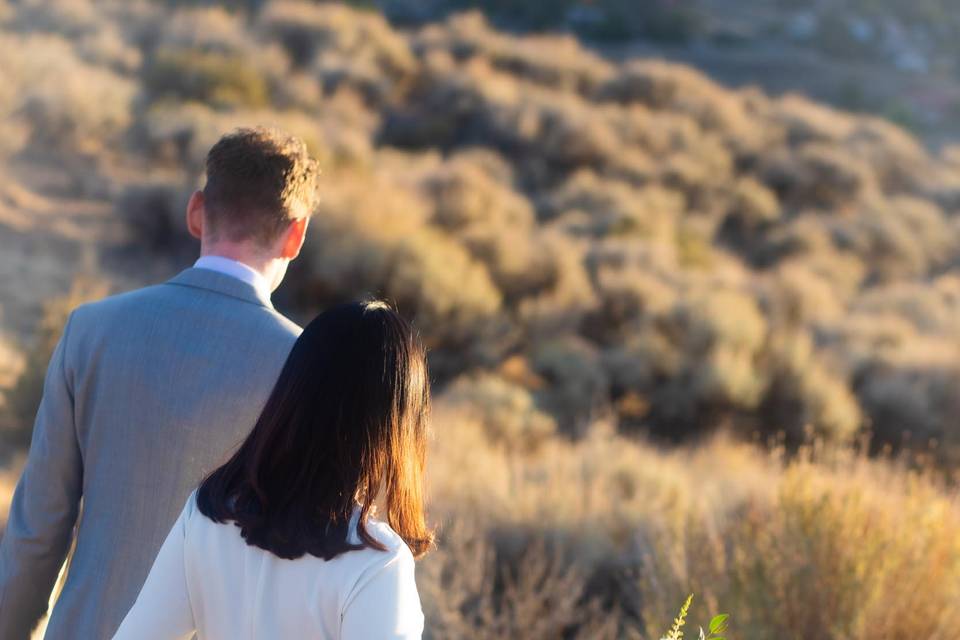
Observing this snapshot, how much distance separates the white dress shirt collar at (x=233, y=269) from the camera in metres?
2.36

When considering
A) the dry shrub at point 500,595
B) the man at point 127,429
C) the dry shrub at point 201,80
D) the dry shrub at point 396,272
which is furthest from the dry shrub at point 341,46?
the man at point 127,429

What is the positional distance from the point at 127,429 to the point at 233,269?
0.40 m

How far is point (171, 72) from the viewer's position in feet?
66.0

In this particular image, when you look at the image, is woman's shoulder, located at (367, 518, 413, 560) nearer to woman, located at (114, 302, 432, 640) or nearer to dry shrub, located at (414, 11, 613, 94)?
woman, located at (114, 302, 432, 640)

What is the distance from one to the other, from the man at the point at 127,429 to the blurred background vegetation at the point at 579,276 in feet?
5.85

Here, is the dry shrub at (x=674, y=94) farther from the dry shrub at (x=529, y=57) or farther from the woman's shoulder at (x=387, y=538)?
the woman's shoulder at (x=387, y=538)

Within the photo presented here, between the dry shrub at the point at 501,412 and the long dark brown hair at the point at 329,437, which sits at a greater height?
the long dark brown hair at the point at 329,437

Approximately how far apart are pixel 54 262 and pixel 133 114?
6.90 meters

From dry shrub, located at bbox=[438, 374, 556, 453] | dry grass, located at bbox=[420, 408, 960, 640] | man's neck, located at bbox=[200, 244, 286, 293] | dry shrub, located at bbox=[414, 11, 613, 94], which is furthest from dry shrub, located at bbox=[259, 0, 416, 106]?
man's neck, located at bbox=[200, 244, 286, 293]

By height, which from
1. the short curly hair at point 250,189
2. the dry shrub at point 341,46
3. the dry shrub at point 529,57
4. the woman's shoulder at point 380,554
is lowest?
the woman's shoulder at point 380,554

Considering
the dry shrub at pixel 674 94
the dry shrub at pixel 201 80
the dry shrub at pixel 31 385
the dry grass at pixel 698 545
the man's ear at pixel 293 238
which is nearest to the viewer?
the man's ear at pixel 293 238

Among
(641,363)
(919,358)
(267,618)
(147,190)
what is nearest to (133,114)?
(147,190)

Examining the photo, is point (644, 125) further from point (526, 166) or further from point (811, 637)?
point (811, 637)

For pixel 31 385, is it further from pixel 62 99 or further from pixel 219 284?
pixel 62 99
